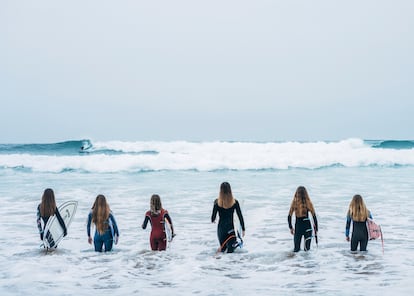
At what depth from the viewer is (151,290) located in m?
6.05

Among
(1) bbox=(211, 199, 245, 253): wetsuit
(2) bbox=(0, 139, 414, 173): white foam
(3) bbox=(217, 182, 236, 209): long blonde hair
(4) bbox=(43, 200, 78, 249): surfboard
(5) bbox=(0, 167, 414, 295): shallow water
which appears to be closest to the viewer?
(5) bbox=(0, 167, 414, 295): shallow water

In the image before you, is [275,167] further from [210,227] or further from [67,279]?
[67,279]

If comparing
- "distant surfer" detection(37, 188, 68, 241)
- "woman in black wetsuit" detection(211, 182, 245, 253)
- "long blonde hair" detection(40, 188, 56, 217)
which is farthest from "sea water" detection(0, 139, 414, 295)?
"long blonde hair" detection(40, 188, 56, 217)

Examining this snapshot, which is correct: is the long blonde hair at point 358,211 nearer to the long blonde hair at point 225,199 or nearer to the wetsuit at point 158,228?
the long blonde hair at point 225,199

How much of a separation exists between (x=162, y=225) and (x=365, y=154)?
Answer: 27081 mm

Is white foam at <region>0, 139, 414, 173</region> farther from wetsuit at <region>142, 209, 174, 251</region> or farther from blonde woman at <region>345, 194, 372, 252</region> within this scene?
blonde woman at <region>345, 194, 372, 252</region>

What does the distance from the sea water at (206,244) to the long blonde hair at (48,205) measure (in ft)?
2.41

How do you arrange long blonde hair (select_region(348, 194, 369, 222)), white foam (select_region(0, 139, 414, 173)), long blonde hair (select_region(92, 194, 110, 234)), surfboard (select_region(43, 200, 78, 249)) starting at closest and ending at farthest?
long blonde hair (select_region(348, 194, 369, 222)) < long blonde hair (select_region(92, 194, 110, 234)) < surfboard (select_region(43, 200, 78, 249)) < white foam (select_region(0, 139, 414, 173))

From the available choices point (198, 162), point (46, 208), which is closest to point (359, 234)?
point (46, 208)

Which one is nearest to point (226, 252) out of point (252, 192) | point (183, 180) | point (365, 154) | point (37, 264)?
point (37, 264)

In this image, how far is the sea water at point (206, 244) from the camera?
629 centimetres

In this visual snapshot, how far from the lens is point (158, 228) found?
8359mm

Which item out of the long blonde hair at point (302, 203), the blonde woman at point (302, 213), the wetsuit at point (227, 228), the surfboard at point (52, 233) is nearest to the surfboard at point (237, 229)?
the wetsuit at point (227, 228)

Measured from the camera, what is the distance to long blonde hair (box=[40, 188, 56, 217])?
850 centimetres
